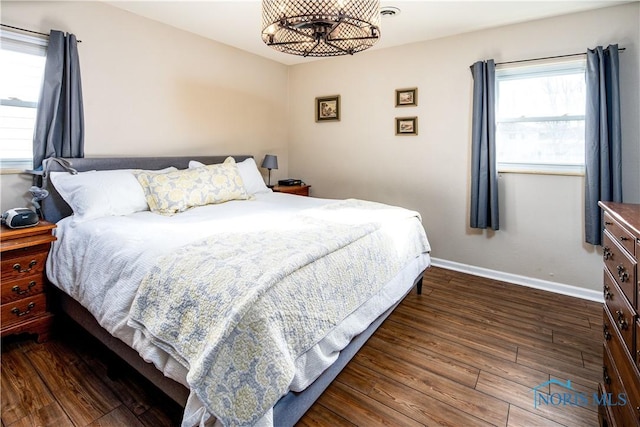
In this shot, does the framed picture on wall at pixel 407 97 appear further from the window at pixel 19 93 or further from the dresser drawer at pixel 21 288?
the dresser drawer at pixel 21 288

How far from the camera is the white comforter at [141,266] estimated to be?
141cm

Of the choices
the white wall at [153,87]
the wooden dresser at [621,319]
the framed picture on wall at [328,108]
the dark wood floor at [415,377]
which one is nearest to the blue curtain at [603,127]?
the dark wood floor at [415,377]

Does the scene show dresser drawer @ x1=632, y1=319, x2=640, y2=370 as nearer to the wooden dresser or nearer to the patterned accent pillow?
the wooden dresser

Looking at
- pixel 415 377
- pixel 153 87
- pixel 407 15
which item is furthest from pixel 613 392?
pixel 153 87

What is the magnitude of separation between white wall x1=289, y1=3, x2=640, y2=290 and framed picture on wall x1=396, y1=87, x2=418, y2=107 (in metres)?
0.06

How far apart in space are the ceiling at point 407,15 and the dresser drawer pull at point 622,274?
233 centimetres

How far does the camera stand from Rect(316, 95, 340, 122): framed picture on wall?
167 inches

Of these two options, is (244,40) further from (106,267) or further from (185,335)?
(185,335)

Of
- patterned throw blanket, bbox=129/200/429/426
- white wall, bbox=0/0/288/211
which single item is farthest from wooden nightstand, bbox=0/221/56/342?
patterned throw blanket, bbox=129/200/429/426

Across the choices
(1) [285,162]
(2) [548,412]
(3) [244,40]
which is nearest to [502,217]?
(2) [548,412]

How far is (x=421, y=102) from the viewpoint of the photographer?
11.8ft

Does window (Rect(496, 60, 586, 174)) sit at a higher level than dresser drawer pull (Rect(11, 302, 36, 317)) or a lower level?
higher

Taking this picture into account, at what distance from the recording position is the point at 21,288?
6.85 ft

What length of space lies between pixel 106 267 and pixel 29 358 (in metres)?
0.92
